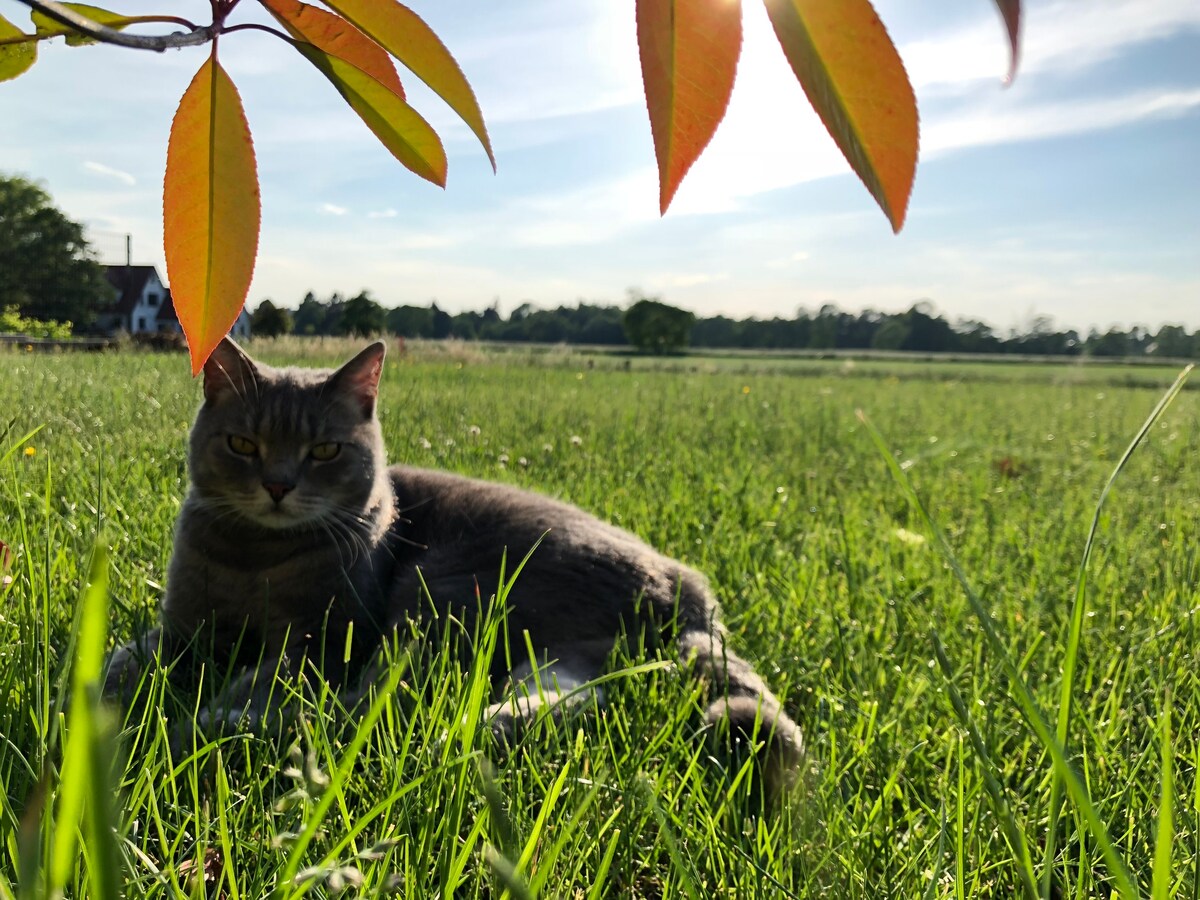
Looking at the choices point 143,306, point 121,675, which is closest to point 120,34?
point 121,675

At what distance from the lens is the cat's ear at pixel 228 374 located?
1.93 m

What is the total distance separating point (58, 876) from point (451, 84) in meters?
0.48

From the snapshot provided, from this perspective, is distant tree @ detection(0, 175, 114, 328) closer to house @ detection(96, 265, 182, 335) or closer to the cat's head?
house @ detection(96, 265, 182, 335)

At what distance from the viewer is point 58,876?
11.5 inches

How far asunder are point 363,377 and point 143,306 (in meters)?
11.0

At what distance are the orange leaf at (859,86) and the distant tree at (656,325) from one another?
2028 inches

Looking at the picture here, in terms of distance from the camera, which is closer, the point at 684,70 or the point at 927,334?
the point at 684,70

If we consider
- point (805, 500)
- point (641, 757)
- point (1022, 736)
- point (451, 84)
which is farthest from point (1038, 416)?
point (451, 84)

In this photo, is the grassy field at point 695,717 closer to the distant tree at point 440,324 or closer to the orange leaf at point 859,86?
the orange leaf at point 859,86

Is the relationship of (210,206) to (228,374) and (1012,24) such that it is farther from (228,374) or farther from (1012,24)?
(228,374)

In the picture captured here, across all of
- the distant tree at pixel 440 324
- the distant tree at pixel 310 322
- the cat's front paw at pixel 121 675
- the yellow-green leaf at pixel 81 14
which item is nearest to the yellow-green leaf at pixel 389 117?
the yellow-green leaf at pixel 81 14

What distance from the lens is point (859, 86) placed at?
15.7 inches

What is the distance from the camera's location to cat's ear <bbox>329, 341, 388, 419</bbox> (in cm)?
207

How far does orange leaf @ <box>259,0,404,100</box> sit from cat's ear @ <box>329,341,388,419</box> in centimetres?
154
